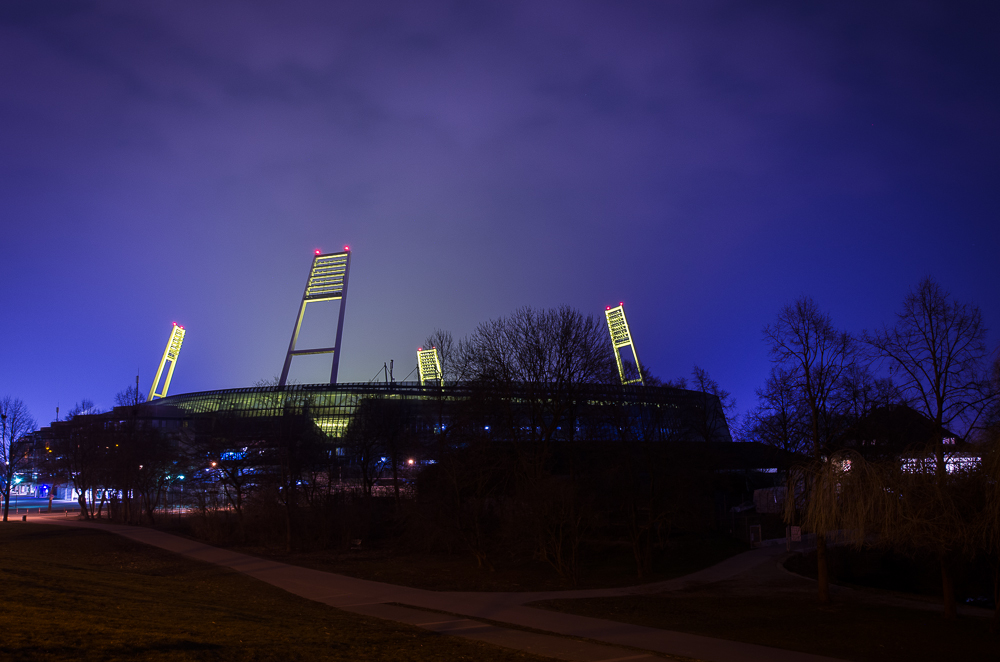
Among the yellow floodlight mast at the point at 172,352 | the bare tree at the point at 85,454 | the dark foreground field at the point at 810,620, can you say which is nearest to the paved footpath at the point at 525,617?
the dark foreground field at the point at 810,620

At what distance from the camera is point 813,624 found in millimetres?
14055

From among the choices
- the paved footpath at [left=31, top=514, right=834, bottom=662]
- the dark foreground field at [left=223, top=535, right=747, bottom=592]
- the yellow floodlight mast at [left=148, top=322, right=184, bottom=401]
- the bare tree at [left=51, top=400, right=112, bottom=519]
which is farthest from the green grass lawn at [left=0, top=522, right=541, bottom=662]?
the yellow floodlight mast at [left=148, top=322, right=184, bottom=401]

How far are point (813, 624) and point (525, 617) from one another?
20.0ft

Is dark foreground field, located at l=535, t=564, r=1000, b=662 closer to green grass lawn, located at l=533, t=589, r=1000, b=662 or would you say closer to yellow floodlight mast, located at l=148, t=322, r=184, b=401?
green grass lawn, located at l=533, t=589, r=1000, b=662

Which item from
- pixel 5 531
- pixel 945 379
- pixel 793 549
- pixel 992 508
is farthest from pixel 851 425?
pixel 5 531

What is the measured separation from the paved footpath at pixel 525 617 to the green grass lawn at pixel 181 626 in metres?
0.92

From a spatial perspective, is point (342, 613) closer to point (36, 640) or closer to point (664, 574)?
point (36, 640)

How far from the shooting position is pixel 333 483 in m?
36.2

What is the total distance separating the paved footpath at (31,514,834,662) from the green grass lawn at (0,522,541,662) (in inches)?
36.3

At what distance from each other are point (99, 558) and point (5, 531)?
13610 millimetres

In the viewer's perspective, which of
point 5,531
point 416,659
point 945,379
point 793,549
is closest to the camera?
point 416,659

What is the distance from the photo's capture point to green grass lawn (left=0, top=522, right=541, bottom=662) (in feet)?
24.6

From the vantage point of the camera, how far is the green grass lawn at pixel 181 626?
7496mm

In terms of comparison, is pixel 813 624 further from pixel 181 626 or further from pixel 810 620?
pixel 181 626
